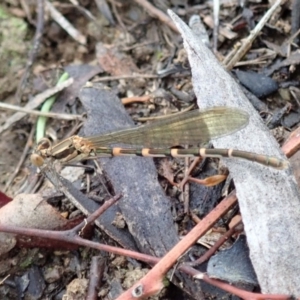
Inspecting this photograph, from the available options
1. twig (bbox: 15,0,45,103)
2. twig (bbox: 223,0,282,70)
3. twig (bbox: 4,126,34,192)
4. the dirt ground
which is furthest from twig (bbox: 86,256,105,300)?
twig (bbox: 15,0,45,103)

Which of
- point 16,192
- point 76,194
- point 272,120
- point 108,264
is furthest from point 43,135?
point 272,120

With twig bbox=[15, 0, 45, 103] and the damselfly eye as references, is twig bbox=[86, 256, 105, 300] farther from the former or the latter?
twig bbox=[15, 0, 45, 103]

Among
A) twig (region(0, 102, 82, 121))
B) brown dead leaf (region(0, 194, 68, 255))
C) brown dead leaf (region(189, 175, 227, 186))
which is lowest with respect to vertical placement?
brown dead leaf (region(0, 194, 68, 255))

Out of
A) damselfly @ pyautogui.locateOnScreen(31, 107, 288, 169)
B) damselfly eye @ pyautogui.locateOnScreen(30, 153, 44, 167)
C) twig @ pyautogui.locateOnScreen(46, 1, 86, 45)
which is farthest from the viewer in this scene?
twig @ pyautogui.locateOnScreen(46, 1, 86, 45)

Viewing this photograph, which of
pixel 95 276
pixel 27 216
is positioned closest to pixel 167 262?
pixel 95 276

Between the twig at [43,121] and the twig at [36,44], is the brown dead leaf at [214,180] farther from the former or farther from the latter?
the twig at [36,44]

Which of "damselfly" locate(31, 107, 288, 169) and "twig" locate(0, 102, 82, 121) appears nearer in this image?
"damselfly" locate(31, 107, 288, 169)

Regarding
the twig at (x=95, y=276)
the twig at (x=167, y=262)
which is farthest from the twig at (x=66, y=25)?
the twig at (x=167, y=262)

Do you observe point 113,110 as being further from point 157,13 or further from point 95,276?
point 95,276

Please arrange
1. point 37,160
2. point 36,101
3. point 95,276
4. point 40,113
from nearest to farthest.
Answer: point 95,276 < point 37,160 < point 40,113 < point 36,101
